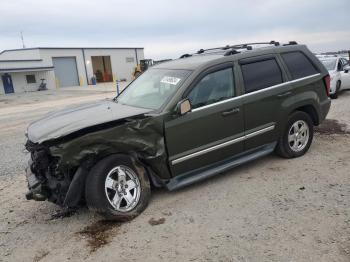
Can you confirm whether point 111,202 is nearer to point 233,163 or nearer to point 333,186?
point 233,163

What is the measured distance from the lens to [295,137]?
5.95 m

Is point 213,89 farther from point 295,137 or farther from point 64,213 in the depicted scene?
point 64,213

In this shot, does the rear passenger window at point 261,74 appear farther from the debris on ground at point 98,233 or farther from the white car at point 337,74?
the white car at point 337,74

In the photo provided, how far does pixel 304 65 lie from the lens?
6.01 meters

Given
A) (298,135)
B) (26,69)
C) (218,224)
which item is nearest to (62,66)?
(26,69)

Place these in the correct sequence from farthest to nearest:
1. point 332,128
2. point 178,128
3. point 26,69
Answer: point 26,69 → point 332,128 → point 178,128

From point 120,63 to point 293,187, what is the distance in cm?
4832

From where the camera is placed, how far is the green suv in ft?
13.2

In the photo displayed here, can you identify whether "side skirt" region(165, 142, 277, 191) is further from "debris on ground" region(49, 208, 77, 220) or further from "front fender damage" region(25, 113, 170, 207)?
"debris on ground" region(49, 208, 77, 220)

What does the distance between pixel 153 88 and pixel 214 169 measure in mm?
1458

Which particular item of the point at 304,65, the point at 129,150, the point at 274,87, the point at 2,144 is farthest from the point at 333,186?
the point at 2,144

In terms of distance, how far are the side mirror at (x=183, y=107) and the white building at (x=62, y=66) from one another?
37.2 m

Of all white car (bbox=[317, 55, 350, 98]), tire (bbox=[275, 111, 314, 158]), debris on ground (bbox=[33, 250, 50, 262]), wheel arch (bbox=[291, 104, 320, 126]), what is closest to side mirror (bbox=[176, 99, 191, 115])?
tire (bbox=[275, 111, 314, 158])

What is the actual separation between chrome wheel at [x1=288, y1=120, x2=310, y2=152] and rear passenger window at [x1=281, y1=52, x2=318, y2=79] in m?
0.79
